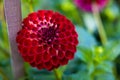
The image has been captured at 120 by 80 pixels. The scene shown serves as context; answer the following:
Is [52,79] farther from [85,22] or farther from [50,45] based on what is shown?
[85,22]

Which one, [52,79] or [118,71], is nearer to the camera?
[52,79]

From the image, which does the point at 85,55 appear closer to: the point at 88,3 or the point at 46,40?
the point at 46,40

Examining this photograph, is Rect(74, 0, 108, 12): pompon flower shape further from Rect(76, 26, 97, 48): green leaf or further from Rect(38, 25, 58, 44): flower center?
Rect(38, 25, 58, 44): flower center

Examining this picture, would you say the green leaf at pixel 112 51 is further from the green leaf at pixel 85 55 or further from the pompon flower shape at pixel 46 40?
the pompon flower shape at pixel 46 40

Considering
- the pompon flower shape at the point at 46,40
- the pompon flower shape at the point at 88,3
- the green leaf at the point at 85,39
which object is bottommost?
the pompon flower shape at the point at 46,40

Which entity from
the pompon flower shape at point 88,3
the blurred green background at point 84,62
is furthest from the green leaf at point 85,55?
the pompon flower shape at point 88,3

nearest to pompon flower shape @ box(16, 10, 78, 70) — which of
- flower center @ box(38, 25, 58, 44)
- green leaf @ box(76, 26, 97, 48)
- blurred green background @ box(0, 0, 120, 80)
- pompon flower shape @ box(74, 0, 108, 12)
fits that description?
flower center @ box(38, 25, 58, 44)

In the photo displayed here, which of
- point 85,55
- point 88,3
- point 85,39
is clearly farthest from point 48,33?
point 88,3

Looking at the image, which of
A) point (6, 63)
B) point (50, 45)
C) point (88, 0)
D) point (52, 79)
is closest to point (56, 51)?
point (50, 45)
